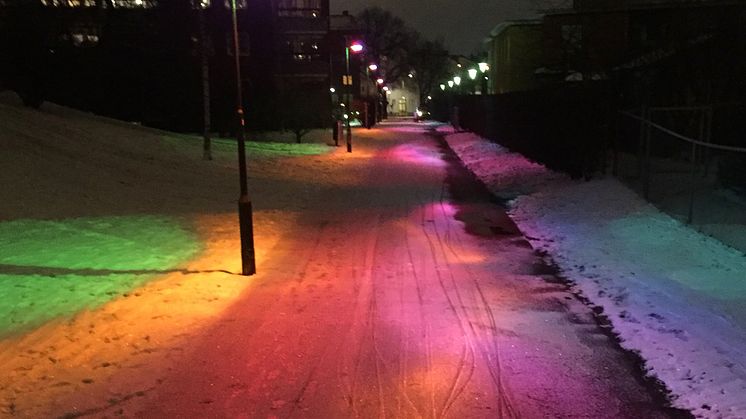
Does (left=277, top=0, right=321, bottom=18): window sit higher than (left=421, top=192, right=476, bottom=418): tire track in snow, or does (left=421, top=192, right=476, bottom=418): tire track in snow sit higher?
(left=277, top=0, right=321, bottom=18): window

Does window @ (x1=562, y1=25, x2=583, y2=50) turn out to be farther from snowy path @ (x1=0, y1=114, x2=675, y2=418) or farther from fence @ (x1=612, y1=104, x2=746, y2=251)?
snowy path @ (x1=0, y1=114, x2=675, y2=418)

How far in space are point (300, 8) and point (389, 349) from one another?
161ft

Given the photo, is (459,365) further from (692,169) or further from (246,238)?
(692,169)

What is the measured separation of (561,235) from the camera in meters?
10.8

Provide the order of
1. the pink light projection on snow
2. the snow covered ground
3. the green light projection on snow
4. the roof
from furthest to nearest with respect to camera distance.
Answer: the roof → the pink light projection on snow → the green light projection on snow → the snow covered ground

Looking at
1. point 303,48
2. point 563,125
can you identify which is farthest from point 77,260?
point 303,48

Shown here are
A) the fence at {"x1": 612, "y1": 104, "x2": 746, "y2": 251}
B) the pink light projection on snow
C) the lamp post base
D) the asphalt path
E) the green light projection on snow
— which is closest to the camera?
the asphalt path

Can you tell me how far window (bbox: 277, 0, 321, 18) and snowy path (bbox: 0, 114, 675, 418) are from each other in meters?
43.9

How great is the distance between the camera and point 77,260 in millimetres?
8906

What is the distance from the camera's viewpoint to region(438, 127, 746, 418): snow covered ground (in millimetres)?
5137

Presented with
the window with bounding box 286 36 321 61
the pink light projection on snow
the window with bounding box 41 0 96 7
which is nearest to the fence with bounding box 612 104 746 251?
the pink light projection on snow

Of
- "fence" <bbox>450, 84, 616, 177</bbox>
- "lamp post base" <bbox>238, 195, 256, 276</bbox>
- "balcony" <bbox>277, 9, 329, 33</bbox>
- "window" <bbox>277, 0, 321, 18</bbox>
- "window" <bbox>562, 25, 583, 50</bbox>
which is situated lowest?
"lamp post base" <bbox>238, 195, 256, 276</bbox>

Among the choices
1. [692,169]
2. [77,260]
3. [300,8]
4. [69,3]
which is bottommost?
[77,260]

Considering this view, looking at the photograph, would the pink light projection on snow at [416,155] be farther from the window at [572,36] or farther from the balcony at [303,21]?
the balcony at [303,21]
